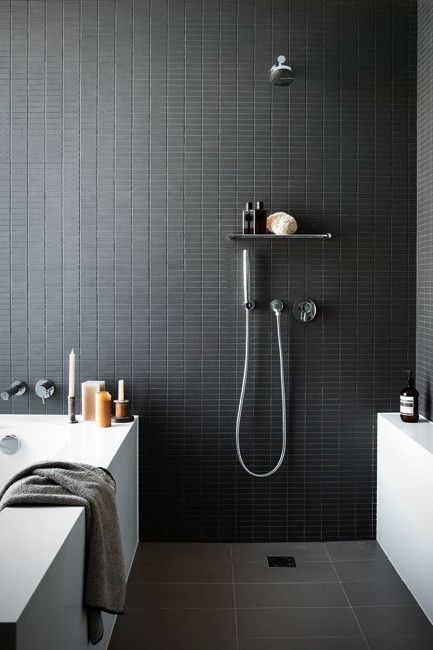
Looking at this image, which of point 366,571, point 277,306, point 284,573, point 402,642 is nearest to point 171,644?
point 284,573

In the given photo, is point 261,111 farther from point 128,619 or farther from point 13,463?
point 128,619

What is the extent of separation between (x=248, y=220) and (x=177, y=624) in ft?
5.98

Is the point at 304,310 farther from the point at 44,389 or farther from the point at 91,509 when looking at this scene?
the point at 91,509

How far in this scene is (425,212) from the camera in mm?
3334

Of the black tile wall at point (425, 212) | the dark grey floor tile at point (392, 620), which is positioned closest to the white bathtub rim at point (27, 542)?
the dark grey floor tile at point (392, 620)

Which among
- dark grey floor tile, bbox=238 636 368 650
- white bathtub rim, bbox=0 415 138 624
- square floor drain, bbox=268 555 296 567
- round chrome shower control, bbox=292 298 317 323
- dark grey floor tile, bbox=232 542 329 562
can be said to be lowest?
dark grey floor tile, bbox=238 636 368 650

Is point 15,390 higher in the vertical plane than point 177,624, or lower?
higher

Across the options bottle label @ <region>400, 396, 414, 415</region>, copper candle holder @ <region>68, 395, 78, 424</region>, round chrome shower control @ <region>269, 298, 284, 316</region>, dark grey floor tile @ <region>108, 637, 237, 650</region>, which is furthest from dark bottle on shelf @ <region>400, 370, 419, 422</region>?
copper candle holder @ <region>68, 395, 78, 424</region>

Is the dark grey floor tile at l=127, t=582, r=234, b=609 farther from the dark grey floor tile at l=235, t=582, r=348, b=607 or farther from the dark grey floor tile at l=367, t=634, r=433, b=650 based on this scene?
the dark grey floor tile at l=367, t=634, r=433, b=650

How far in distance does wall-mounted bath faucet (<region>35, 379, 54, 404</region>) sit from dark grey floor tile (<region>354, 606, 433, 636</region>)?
1.71 m

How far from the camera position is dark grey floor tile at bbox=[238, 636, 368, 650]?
2.54 m

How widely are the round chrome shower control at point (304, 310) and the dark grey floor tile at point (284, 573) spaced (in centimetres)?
117

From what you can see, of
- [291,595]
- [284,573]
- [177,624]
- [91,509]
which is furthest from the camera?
[284,573]

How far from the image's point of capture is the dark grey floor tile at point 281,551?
3.33 meters
